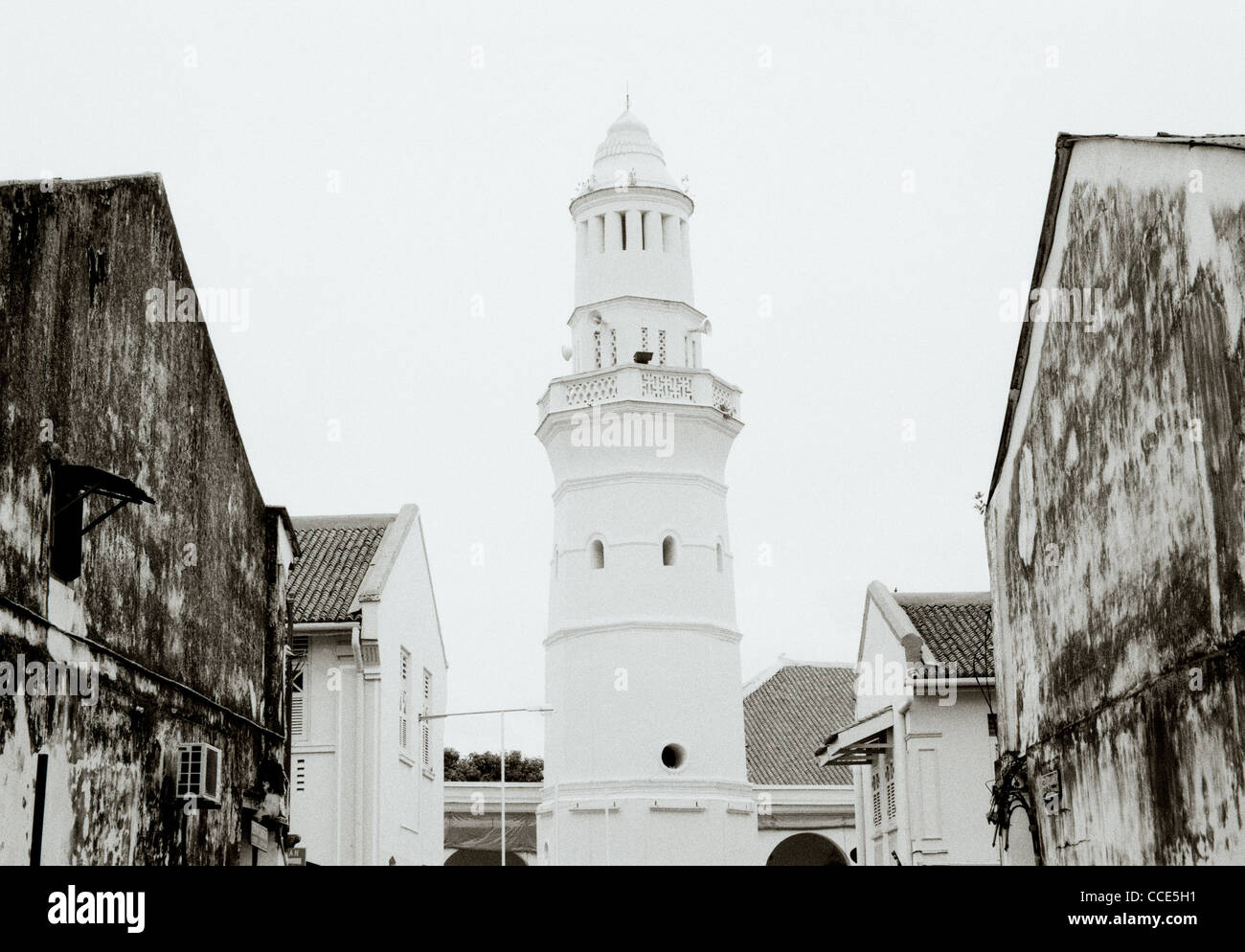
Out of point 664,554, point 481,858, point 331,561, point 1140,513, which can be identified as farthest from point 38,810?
point 481,858

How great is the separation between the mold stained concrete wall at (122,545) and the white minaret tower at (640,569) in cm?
2073

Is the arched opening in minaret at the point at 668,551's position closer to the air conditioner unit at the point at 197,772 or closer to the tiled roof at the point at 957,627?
the tiled roof at the point at 957,627

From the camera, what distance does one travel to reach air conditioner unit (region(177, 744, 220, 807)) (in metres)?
15.3

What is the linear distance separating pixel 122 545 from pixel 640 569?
2614 centimetres

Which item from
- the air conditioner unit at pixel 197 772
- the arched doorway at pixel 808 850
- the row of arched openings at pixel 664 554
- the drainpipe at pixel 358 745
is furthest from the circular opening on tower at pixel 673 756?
the air conditioner unit at pixel 197 772

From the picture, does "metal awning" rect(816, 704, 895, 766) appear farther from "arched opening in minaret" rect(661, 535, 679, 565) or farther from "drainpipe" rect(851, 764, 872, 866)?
"arched opening in minaret" rect(661, 535, 679, 565)

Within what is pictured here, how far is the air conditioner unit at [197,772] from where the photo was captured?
15328 millimetres

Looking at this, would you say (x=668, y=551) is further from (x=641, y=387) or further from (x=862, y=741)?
(x=862, y=741)

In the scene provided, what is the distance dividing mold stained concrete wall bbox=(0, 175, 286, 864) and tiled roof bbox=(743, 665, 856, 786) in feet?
96.0

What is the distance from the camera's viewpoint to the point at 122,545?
13914mm

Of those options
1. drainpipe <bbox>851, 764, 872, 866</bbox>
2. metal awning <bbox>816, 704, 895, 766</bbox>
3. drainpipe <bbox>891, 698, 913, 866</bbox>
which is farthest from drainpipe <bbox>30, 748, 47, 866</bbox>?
drainpipe <bbox>851, 764, 872, 866</bbox>

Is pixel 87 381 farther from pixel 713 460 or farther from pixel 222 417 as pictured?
pixel 713 460
